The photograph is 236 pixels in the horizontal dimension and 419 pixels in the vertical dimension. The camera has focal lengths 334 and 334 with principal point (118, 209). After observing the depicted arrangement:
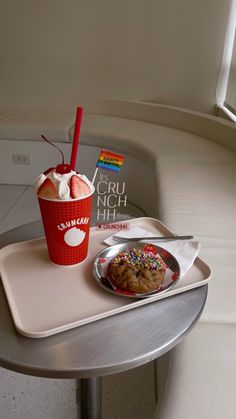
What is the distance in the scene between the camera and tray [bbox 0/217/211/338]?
66cm

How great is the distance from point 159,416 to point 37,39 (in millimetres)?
3308

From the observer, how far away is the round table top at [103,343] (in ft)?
1.95

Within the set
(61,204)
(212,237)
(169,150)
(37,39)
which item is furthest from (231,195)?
(37,39)

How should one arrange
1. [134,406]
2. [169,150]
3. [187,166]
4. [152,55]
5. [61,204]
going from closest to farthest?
[61,204], [134,406], [187,166], [169,150], [152,55]

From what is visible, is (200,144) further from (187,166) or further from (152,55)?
(152,55)

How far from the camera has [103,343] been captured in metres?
0.64

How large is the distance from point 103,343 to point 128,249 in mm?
303

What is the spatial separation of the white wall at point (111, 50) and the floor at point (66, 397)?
8.56 feet

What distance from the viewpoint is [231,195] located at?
177 centimetres

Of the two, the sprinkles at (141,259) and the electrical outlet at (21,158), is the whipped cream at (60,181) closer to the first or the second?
the sprinkles at (141,259)

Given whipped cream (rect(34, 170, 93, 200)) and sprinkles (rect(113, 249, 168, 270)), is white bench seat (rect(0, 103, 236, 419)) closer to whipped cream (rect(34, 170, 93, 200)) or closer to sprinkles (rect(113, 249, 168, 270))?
sprinkles (rect(113, 249, 168, 270))

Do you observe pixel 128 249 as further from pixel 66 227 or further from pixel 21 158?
pixel 21 158

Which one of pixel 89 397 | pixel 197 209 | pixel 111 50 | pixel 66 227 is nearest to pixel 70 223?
pixel 66 227

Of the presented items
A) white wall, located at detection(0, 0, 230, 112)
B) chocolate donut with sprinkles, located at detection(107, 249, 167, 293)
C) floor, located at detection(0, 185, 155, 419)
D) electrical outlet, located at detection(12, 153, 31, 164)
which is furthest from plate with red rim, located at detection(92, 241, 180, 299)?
white wall, located at detection(0, 0, 230, 112)
